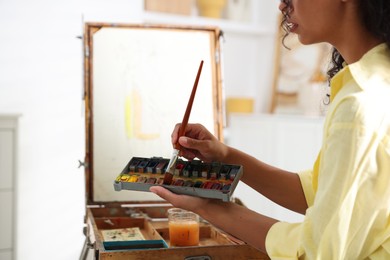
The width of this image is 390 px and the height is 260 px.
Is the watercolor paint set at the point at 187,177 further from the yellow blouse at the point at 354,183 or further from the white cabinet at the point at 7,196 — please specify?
the white cabinet at the point at 7,196

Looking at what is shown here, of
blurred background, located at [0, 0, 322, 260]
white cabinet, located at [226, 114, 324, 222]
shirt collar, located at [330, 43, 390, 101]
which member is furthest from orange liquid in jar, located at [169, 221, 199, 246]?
white cabinet, located at [226, 114, 324, 222]

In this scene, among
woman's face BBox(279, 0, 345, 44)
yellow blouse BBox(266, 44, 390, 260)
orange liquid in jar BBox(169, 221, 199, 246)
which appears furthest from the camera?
orange liquid in jar BBox(169, 221, 199, 246)

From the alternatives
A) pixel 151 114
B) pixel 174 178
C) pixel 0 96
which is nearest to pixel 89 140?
pixel 151 114

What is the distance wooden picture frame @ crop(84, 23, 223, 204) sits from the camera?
1552 mm

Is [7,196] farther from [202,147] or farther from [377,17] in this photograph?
[377,17]

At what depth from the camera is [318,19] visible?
90cm

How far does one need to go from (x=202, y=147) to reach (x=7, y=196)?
1310mm

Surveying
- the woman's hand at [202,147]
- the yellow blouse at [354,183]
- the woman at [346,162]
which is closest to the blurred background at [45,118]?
the woman's hand at [202,147]

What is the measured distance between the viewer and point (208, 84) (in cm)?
166

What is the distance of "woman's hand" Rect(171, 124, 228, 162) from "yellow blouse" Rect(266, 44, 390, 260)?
1.25 ft

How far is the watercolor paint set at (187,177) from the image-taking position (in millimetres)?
949

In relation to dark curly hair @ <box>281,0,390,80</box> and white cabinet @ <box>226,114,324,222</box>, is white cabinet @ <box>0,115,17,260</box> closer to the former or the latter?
white cabinet @ <box>226,114,324,222</box>

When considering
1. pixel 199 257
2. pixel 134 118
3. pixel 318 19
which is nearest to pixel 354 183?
pixel 318 19

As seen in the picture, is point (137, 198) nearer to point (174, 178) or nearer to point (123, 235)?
point (123, 235)
